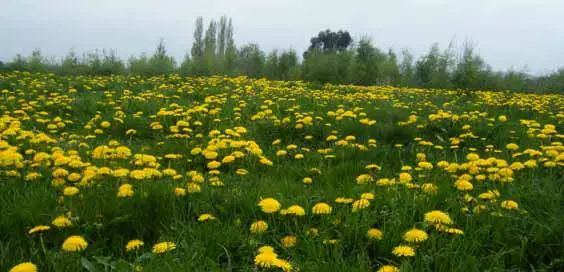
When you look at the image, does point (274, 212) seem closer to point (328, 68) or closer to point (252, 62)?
point (328, 68)

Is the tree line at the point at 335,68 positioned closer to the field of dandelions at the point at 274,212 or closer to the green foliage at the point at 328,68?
the green foliage at the point at 328,68

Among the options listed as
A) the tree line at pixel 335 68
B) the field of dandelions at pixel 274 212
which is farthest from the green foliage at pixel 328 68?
the field of dandelions at pixel 274 212

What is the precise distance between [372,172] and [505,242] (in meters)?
1.58

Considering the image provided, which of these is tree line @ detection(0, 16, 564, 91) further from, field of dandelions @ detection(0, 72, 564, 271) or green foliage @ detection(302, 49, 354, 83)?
field of dandelions @ detection(0, 72, 564, 271)

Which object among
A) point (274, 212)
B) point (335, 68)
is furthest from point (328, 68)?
point (274, 212)

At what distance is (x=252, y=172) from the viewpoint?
12.1ft

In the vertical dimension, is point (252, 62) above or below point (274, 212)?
above

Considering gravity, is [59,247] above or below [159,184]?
below

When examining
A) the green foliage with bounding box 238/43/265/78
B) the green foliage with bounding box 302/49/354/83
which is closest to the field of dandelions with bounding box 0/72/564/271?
the green foliage with bounding box 302/49/354/83

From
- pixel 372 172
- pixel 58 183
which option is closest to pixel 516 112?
pixel 372 172

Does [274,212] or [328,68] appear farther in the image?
[328,68]

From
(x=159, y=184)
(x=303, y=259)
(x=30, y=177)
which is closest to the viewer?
(x=303, y=259)

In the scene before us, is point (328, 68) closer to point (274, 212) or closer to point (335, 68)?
point (335, 68)

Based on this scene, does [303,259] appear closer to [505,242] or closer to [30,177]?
[505,242]
